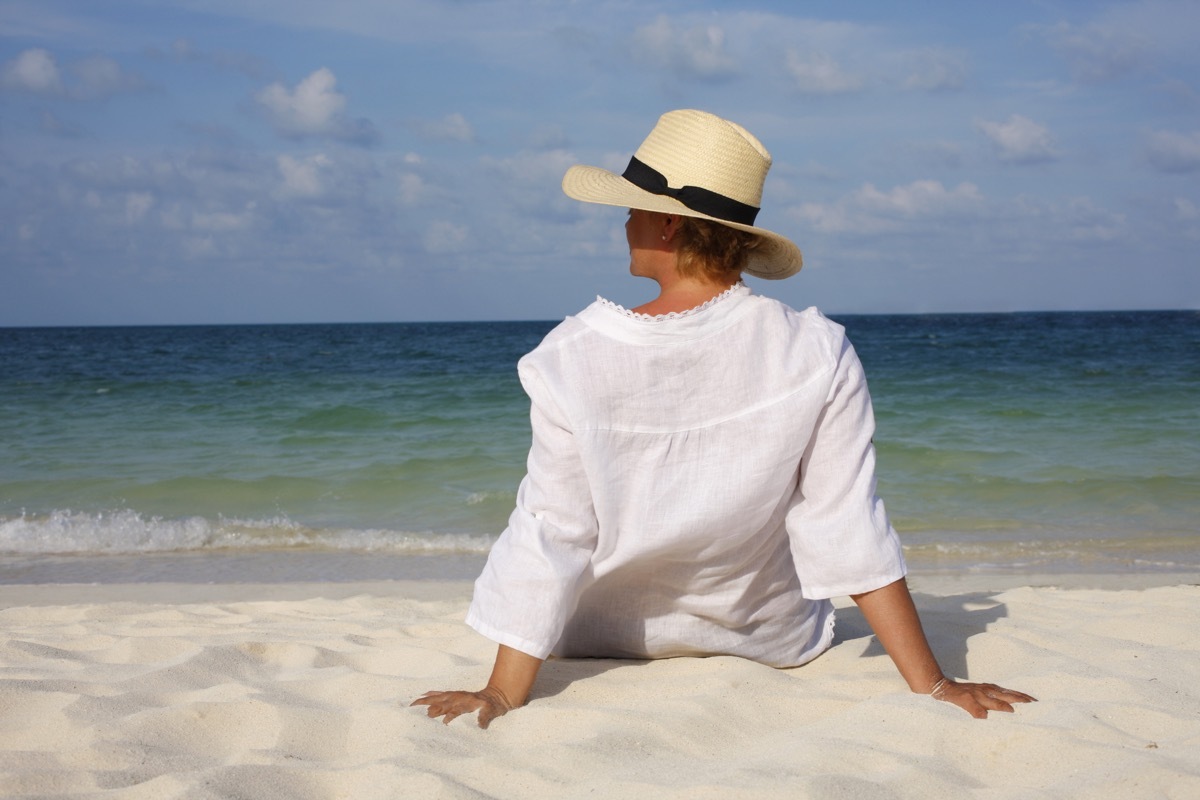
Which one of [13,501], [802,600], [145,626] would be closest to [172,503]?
[13,501]

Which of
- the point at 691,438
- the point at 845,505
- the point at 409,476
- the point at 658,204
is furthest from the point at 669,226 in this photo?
the point at 409,476

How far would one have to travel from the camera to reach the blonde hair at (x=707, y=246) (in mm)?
2254

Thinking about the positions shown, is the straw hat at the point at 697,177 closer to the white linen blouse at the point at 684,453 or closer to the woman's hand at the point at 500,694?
the white linen blouse at the point at 684,453

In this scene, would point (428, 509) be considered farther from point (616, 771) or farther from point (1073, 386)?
point (1073, 386)

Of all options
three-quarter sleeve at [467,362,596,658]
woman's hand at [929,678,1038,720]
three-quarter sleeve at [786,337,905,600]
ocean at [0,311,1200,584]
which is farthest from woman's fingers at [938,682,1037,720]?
ocean at [0,311,1200,584]

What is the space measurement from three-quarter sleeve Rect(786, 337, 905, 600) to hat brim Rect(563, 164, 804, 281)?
25cm

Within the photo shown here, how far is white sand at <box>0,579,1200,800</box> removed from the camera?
1.88m

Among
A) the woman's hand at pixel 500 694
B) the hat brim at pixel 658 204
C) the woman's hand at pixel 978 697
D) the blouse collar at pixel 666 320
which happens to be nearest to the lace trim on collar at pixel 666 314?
the blouse collar at pixel 666 320

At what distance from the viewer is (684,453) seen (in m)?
2.23

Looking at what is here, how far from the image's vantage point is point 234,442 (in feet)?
33.3

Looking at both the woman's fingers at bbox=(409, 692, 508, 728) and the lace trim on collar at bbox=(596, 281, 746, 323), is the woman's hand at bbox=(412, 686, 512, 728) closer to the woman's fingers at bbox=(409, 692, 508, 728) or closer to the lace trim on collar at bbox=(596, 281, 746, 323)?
the woman's fingers at bbox=(409, 692, 508, 728)

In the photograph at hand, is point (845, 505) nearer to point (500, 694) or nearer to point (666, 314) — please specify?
point (666, 314)

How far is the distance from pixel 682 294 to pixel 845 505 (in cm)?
59

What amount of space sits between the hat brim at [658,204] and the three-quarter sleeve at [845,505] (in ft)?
0.84
